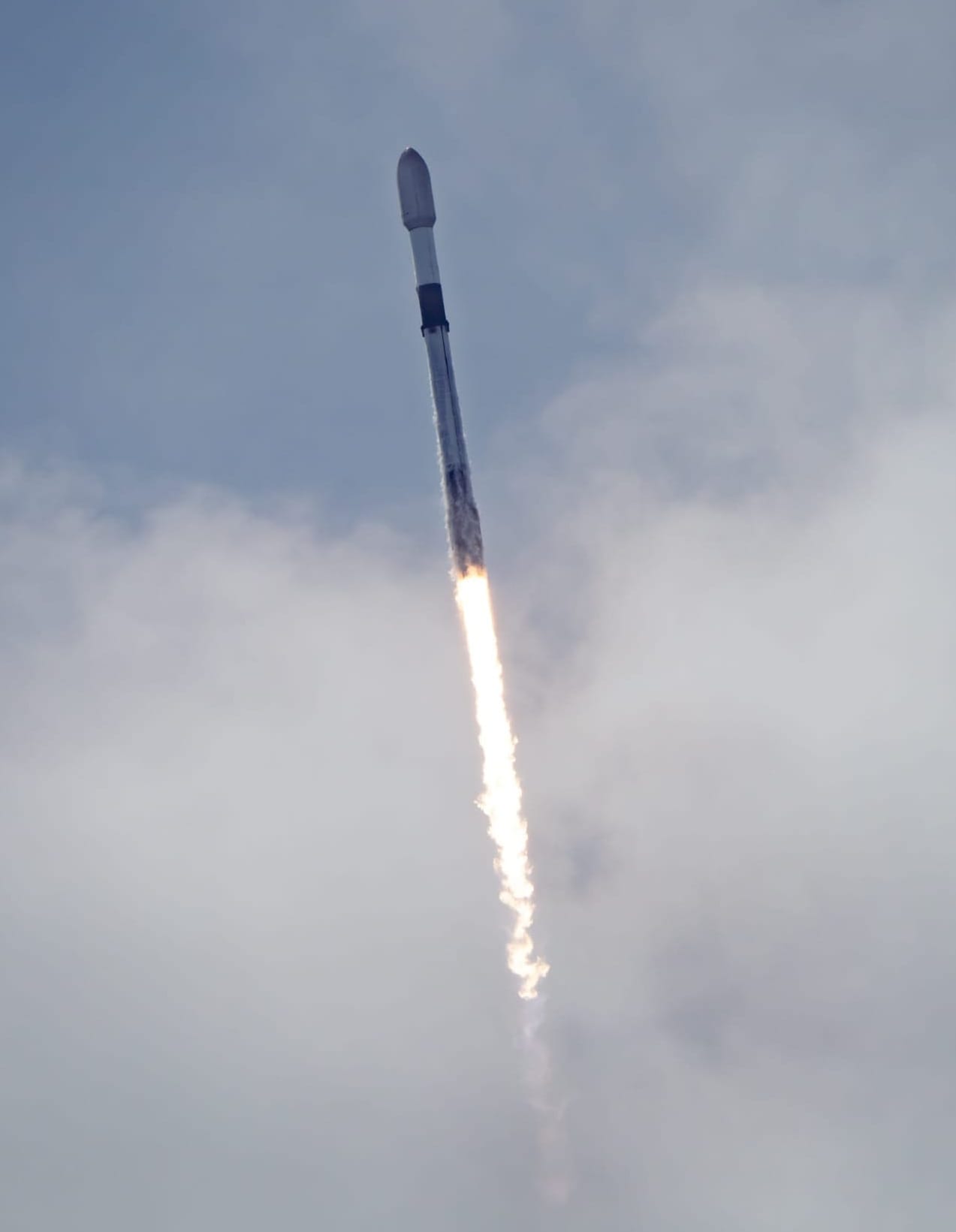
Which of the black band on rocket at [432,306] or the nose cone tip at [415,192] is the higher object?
the nose cone tip at [415,192]

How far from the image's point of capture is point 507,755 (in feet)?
359

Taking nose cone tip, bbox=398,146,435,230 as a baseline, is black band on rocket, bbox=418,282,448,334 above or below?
below

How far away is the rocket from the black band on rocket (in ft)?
0.14

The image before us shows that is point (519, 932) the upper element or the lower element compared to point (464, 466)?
lower

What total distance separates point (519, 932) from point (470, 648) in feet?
55.1

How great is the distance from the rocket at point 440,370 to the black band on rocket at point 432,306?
0.04 metres

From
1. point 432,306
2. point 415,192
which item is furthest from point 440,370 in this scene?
point 415,192

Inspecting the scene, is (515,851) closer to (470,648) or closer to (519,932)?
(519,932)

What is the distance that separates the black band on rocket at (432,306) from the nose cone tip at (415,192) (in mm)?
3958

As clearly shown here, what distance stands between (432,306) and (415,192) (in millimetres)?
7082

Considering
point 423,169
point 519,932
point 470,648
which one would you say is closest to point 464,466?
point 470,648

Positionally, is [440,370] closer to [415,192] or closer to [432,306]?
[432,306]

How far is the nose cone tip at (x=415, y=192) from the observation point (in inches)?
4252

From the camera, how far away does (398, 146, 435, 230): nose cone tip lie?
108 m
